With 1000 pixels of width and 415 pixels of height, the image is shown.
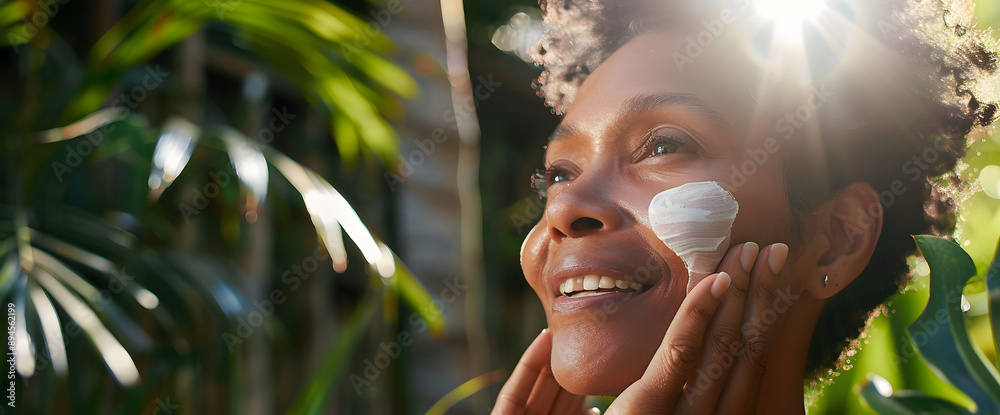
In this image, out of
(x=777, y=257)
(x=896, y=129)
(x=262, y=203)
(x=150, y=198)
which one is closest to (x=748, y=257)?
(x=777, y=257)

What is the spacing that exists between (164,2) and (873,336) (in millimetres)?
882

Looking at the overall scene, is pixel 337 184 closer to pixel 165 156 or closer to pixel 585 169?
pixel 165 156

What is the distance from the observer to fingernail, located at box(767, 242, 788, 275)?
1.17 ft

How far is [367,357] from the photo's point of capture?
1277 millimetres

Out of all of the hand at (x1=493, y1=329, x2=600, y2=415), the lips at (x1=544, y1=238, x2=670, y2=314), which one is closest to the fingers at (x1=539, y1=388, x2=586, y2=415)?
the hand at (x1=493, y1=329, x2=600, y2=415)

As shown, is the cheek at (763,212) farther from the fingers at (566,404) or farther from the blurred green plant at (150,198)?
the blurred green plant at (150,198)

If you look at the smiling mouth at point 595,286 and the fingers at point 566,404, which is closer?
the smiling mouth at point 595,286

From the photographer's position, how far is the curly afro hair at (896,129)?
38cm

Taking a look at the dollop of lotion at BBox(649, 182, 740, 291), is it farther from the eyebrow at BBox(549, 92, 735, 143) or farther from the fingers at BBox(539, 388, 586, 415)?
the fingers at BBox(539, 388, 586, 415)

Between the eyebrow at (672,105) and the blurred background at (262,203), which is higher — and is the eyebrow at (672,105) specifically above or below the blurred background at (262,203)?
below

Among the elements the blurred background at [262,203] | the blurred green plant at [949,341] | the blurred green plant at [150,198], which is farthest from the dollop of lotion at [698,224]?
the blurred green plant at [150,198]

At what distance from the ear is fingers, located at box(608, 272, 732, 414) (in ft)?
0.23

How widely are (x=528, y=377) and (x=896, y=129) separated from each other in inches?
10.7

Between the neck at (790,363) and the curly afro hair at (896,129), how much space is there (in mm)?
22
